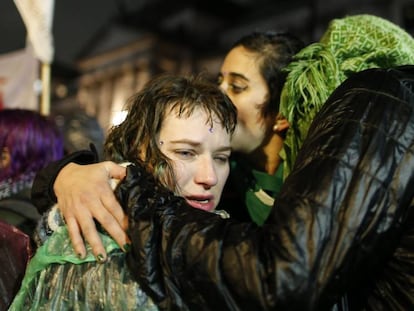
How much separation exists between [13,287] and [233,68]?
1.42m

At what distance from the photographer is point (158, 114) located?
62.2 inches

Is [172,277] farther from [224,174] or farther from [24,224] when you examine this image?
[24,224]

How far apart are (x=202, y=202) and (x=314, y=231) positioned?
1.99ft

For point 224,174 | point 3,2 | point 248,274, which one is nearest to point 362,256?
point 248,274

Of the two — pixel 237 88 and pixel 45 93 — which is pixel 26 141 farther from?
pixel 45 93

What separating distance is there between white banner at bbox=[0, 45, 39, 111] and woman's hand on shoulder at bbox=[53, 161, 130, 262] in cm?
280

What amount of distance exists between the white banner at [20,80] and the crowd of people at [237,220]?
8.06ft

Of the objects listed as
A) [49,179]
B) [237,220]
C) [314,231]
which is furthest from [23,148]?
[314,231]

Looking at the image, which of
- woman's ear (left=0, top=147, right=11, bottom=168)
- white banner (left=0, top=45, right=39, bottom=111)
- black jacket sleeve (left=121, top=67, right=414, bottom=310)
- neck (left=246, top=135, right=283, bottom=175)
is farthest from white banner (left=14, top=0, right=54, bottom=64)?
black jacket sleeve (left=121, top=67, right=414, bottom=310)

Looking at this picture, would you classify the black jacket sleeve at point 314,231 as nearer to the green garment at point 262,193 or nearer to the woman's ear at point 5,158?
the green garment at point 262,193

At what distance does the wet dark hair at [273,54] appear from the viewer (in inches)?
93.0

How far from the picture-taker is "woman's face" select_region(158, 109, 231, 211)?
1.54 meters

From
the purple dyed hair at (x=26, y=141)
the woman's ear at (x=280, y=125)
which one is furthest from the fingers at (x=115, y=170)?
the purple dyed hair at (x=26, y=141)

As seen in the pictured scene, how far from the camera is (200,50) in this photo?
2278 centimetres
